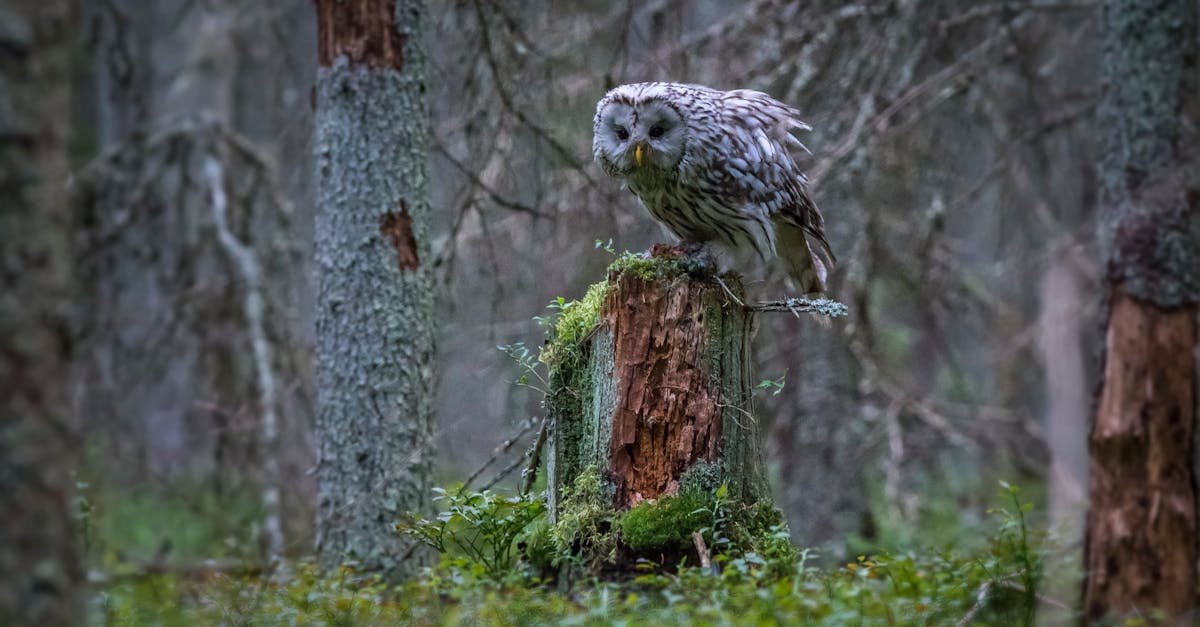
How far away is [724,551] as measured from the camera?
4.38 meters

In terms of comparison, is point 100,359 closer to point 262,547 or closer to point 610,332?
point 262,547

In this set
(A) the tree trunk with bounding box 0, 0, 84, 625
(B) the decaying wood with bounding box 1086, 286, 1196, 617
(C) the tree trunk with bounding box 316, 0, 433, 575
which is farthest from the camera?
(B) the decaying wood with bounding box 1086, 286, 1196, 617

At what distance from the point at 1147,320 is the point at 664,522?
3.95 meters

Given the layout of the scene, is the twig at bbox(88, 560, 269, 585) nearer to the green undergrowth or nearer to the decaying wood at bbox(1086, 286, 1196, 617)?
the green undergrowth

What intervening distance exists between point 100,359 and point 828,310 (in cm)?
754

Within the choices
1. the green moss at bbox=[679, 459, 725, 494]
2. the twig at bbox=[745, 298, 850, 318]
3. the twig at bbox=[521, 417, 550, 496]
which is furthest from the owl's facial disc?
the green moss at bbox=[679, 459, 725, 494]

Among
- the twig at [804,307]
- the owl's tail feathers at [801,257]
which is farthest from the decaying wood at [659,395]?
the owl's tail feathers at [801,257]

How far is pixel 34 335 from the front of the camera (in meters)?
2.35

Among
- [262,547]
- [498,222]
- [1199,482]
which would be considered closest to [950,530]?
[1199,482]

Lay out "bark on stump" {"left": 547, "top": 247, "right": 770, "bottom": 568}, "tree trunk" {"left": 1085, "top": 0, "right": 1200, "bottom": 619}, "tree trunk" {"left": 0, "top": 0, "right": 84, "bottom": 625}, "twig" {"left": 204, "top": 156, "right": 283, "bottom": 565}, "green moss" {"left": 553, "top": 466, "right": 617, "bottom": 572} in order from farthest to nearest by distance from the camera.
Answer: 1. "twig" {"left": 204, "top": 156, "right": 283, "bottom": 565}
2. "tree trunk" {"left": 1085, "top": 0, "right": 1200, "bottom": 619}
3. "bark on stump" {"left": 547, "top": 247, "right": 770, "bottom": 568}
4. "green moss" {"left": 553, "top": 466, "right": 617, "bottom": 572}
5. "tree trunk" {"left": 0, "top": 0, "right": 84, "bottom": 625}

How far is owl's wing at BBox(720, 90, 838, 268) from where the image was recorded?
17.2 feet

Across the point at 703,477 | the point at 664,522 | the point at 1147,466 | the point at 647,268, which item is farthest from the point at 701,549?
the point at 1147,466

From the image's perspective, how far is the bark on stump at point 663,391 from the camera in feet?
14.7

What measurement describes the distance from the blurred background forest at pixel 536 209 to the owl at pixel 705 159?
84cm
